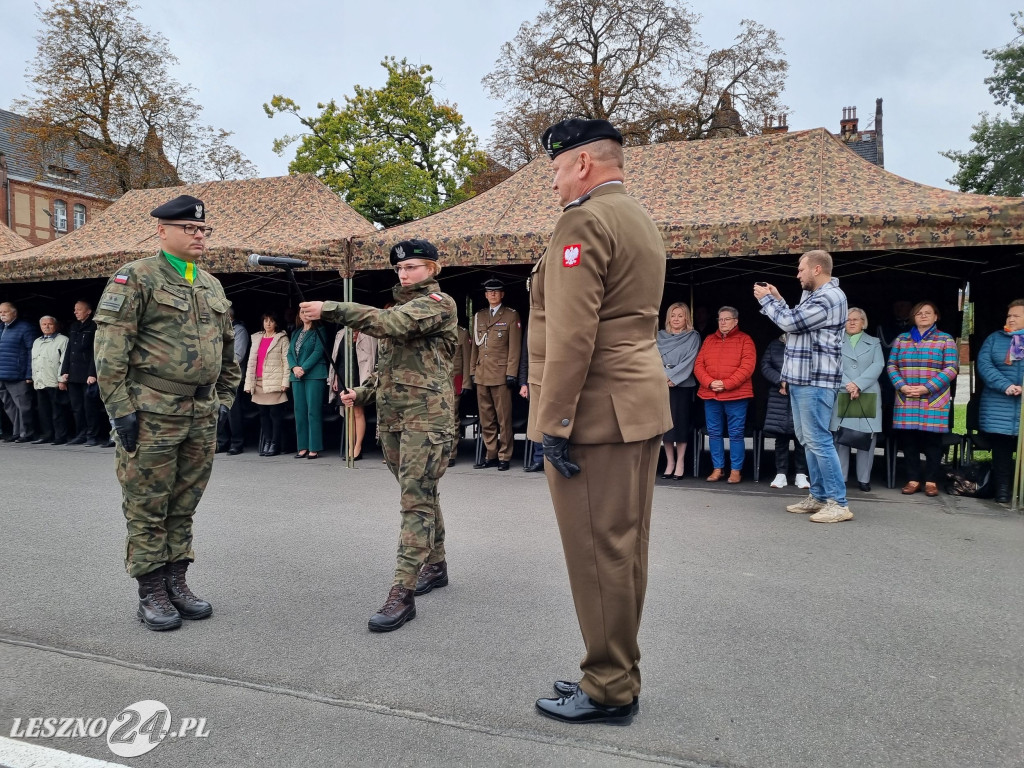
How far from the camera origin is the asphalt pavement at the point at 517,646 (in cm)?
256

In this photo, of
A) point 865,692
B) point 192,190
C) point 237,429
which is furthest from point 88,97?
point 865,692

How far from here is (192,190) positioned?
11539mm

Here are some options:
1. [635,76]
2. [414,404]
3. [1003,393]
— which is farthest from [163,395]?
[635,76]

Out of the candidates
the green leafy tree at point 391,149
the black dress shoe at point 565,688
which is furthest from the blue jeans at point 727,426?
the green leafy tree at point 391,149

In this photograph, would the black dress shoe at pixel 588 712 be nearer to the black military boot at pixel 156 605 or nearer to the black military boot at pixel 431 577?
the black military boot at pixel 431 577

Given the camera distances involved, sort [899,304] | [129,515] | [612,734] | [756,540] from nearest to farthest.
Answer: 1. [612,734]
2. [129,515]
3. [756,540]
4. [899,304]

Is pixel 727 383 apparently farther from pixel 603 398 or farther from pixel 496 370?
pixel 603 398

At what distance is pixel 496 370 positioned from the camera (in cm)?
839

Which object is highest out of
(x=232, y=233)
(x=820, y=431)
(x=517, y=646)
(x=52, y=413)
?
(x=232, y=233)

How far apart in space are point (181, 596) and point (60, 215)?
186 feet

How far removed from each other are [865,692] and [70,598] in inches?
161

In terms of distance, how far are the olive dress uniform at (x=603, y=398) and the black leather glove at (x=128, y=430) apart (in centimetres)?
212

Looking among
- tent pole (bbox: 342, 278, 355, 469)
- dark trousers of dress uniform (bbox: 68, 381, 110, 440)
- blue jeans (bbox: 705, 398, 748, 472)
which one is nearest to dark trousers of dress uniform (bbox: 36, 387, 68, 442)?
dark trousers of dress uniform (bbox: 68, 381, 110, 440)

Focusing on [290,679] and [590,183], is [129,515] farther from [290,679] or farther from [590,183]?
[590,183]
